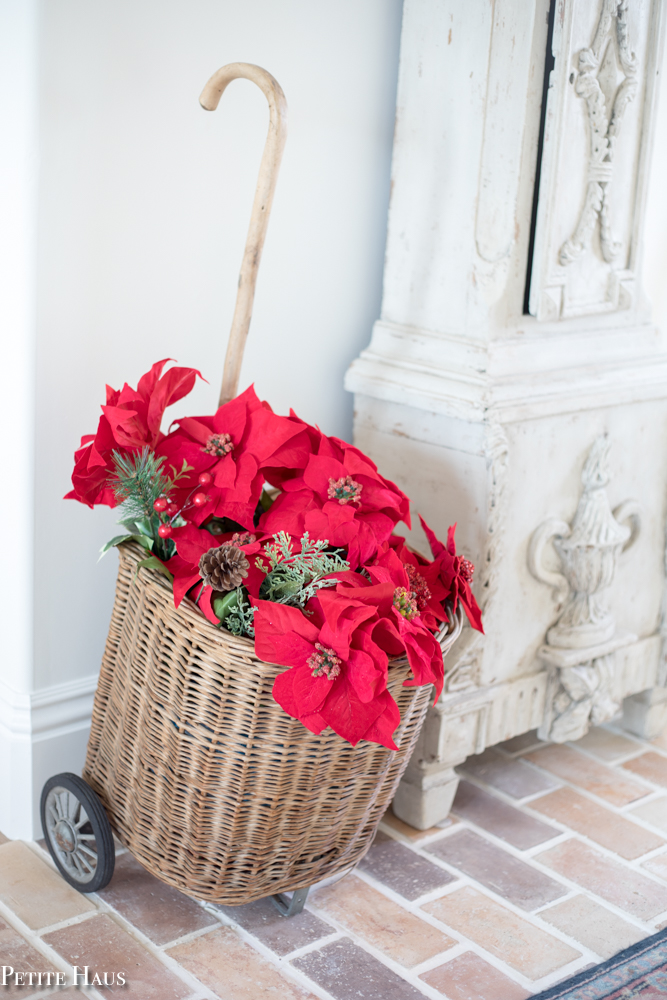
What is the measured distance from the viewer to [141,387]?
1479 millimetres

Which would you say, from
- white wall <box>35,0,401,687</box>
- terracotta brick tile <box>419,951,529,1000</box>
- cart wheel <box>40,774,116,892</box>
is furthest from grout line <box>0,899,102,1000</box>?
terracotta brick tile <box>419,951,529,1000</box>

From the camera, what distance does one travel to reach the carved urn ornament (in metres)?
1.89

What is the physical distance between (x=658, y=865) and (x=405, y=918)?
0.50 m

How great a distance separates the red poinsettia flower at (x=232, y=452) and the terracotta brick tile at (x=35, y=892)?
0.67 metres

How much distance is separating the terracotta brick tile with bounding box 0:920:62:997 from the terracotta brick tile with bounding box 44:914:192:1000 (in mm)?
30

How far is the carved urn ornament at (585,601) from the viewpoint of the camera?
1.89 m

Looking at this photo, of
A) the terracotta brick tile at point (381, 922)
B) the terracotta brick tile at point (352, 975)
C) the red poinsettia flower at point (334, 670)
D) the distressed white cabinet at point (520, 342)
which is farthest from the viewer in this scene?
the distressed white cabinet at point (520, 342)

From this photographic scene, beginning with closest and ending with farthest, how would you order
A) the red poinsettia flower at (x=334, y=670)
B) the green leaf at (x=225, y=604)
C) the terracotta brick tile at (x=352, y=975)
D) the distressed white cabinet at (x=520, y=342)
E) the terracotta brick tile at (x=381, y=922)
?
the red poinsettia flower at (x=334, y=670)
the green leaf at (x=225, y=604)
the terracotta brick tile at (x=352, y=975)
the terracotta brick tile at (x=381, y=922)
the distressed white cabinet at (x=520, y=342)

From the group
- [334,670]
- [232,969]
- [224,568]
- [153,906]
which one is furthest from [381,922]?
[224,568]

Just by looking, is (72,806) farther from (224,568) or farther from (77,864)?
(224,568)

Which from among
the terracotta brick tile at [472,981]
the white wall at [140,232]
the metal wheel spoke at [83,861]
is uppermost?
the white wall at [140,232]

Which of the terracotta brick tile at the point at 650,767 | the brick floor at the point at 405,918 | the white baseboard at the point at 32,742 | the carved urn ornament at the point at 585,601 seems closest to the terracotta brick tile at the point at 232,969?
the brick floor at the point at 405,918

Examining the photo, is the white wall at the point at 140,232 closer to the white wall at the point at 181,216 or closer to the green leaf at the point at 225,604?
the white wall at the point at 181,216

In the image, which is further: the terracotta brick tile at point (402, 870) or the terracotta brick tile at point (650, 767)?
the terracotta brick tile at point (650, 767)
